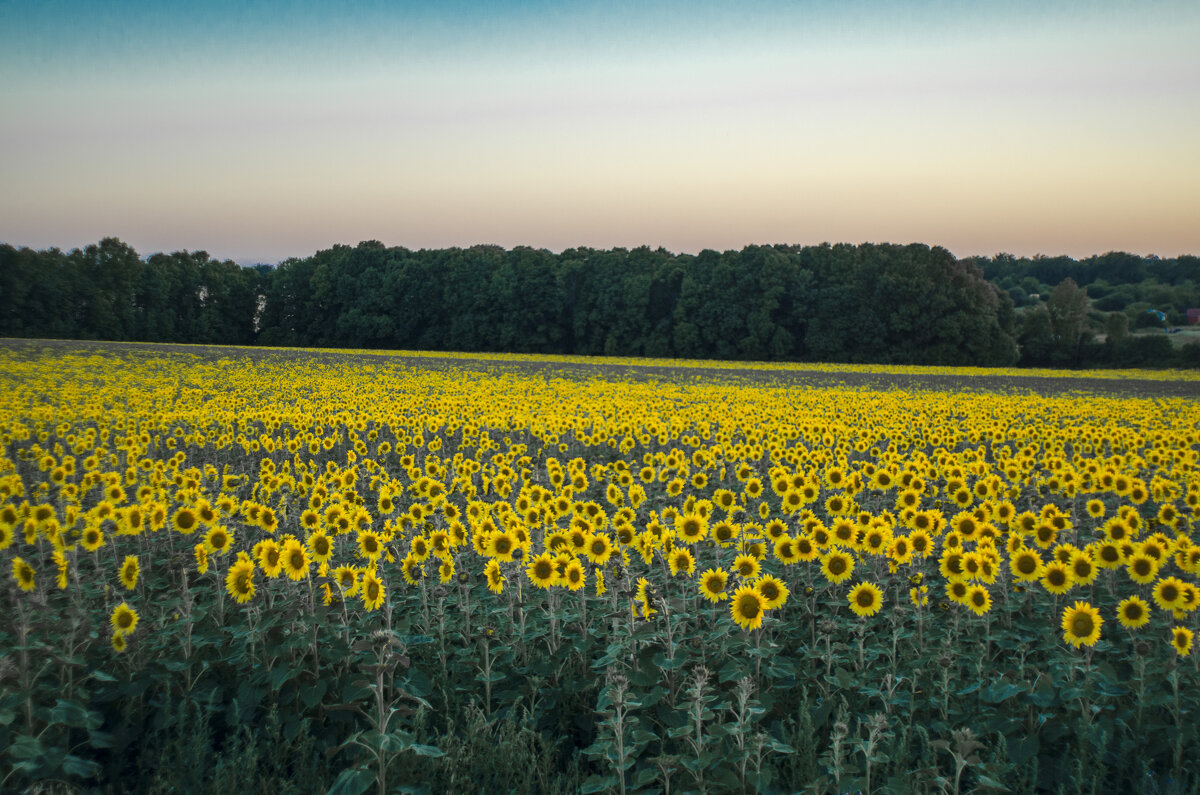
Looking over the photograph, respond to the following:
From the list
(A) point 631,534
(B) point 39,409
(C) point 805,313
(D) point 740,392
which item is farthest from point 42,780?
(C) point 805,313

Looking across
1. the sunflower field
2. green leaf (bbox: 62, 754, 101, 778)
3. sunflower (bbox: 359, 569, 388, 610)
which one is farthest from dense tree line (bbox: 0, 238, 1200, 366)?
green leaf (bbox: 62, 754, 101, 778)

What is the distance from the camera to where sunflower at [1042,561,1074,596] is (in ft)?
15.8

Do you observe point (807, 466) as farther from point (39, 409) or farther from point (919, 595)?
point (39, 409)

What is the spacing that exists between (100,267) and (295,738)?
96.7 metres

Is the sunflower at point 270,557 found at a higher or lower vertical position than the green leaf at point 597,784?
higher

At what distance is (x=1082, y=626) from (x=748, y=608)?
6.72 feet

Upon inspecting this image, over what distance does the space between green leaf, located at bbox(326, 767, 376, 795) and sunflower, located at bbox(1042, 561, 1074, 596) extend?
460 centimetres

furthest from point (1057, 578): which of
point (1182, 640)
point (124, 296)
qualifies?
point (124, 296)

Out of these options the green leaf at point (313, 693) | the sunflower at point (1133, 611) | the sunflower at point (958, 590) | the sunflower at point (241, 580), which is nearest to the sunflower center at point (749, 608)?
the sunflower at point (958, 590)

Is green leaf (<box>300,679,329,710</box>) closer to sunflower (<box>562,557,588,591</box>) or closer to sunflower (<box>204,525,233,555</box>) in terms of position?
sunflower (<box>204,525,233,555</box>)

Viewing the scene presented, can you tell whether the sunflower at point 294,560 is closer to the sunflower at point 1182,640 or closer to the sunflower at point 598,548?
the sunflower at point 598,548

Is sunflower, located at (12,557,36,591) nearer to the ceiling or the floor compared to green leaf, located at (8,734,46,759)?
nearer to the ceiling

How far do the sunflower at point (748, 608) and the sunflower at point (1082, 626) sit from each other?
1.85 metres

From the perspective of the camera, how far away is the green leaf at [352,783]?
118 inches
